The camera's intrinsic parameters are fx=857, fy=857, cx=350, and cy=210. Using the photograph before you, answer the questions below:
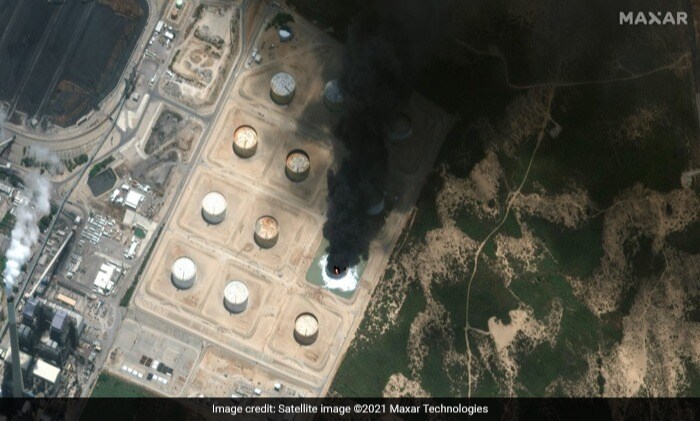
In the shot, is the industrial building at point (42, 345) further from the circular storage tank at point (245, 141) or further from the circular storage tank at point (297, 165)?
the circular storage tank at point (297, 165)

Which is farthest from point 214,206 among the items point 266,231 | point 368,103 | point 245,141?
point 368,103

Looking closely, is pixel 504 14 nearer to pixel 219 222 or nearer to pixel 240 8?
pixel 240 8

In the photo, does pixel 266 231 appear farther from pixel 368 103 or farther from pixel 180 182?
pixel 368 103

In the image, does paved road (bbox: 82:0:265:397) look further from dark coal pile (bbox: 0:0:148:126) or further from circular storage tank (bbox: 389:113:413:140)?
circular storage tank (bbox: 389:113:413:140)

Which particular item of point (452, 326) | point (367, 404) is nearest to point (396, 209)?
Result: point (452, 326)
